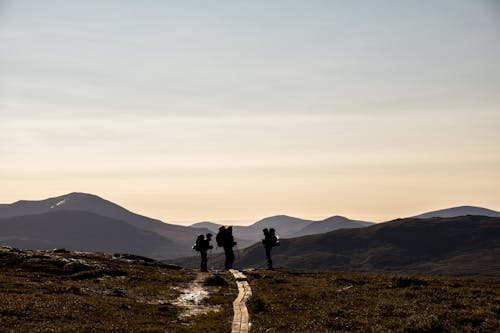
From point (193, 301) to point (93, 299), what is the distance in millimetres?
9307

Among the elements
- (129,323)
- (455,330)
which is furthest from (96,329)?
(455,330)

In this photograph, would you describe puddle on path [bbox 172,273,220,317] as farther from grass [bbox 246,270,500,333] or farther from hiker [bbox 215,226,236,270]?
hiker [bbox 215,226,236,270]

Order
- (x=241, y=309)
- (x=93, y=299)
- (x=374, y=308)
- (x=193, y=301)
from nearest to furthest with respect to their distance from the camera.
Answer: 1. (x=374, y=308)
2. (x=241, y=309)
3. (x=93, y=299)
4. (x=193, y=301)

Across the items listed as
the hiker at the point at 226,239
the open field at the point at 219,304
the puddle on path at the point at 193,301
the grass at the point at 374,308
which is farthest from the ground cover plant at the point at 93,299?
the hiker at the point at 226,239

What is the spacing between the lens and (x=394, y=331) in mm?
30219

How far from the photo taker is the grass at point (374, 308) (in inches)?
1272

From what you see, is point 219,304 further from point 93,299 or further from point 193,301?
point 93,299

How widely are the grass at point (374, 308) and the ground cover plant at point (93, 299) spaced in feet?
13.4

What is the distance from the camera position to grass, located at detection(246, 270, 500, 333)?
106 feet

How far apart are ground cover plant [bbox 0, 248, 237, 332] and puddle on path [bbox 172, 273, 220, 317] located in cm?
60

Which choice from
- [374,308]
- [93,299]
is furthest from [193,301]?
[374,308]

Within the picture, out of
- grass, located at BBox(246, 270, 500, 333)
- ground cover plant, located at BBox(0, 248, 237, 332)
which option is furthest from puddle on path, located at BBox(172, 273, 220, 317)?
grass, located at BBox(246, 270, 500, 333)

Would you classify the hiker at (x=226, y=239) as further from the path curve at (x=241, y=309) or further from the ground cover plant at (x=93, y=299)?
the path curve at (x=241, y=309)

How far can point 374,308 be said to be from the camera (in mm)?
40344
